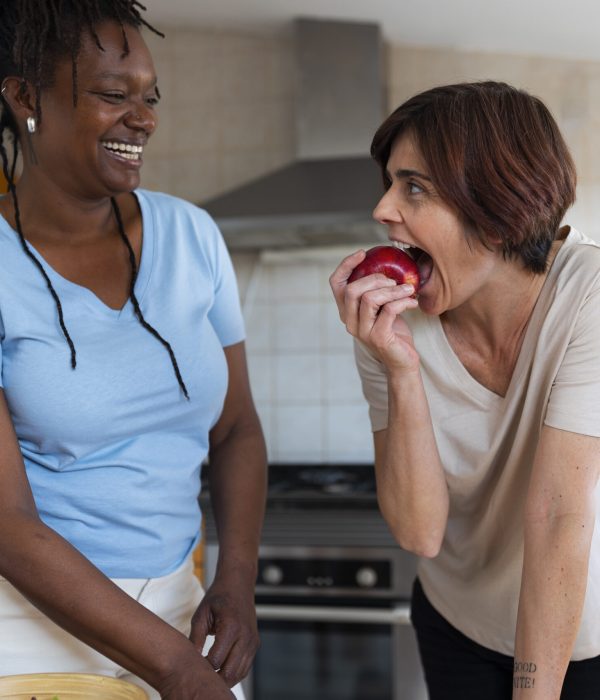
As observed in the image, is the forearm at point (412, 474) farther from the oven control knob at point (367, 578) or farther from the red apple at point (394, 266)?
the oven control knob at point (367, 578)

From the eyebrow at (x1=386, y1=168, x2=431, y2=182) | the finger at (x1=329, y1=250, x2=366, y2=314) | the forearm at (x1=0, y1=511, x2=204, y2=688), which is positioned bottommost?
the forearm at (x1=0, y1=511, x2=204, y2=688)

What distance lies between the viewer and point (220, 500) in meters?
1.28

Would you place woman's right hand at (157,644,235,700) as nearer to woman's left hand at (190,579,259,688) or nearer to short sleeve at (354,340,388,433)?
woman's left hand at (190,579,259,688)

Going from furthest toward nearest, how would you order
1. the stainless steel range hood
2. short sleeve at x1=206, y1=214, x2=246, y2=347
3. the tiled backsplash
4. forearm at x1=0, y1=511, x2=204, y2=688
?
the tiled backsplash → the stainless steel range hood → short sleeve at x1=206, y1=214, x2=246, y2=347 → forearm at x1=0, y1=511, x2=204, y2=688

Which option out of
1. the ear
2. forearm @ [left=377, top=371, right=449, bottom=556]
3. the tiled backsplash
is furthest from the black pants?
the tiled backsplash

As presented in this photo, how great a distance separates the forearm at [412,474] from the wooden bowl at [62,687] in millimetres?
463

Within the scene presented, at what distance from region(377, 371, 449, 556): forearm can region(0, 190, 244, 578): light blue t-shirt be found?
0.77 ft

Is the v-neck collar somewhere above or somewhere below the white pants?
above

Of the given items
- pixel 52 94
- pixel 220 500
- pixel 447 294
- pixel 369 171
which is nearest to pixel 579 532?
pixel 447 294

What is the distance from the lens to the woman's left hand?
→ 106cm

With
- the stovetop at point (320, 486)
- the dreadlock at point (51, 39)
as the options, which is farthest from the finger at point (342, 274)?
the stovetop at point (320, 486)

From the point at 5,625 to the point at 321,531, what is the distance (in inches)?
63.8

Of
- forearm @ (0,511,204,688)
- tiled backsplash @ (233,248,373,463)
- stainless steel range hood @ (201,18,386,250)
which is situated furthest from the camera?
tiled backsplash @ (233,248,373,463)

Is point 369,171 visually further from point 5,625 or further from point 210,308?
point 5,625
